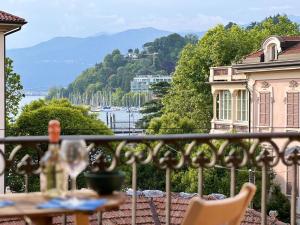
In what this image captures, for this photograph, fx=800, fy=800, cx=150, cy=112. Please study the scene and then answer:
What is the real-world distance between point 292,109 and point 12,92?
1913 cm

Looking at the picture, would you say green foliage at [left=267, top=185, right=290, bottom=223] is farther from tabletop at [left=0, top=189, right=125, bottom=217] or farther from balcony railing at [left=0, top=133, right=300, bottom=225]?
tabletop at [left=0, top=189, right=125, bottom=217]

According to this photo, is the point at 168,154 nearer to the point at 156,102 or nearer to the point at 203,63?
the point at 203,63

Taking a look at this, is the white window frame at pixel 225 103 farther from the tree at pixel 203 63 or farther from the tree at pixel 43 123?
the tree at pixel 43 123

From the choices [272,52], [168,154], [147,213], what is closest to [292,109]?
[272,52]

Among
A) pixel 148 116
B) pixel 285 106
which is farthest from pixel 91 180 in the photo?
pixel 148 116

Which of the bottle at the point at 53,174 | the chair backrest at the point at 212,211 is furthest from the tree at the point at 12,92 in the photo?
the chair backrest at the point at 212,211

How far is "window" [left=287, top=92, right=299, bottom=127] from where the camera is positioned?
47.9m

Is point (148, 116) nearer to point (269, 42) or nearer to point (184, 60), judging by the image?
point (184, 60)

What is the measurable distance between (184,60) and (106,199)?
6600 cm

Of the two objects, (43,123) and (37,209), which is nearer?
(37,209)

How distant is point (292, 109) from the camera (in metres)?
48.4

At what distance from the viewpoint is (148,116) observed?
102m

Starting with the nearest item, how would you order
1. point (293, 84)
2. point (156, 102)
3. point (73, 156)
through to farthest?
point (73, 156) < point (293, 84) < point (156, 102)

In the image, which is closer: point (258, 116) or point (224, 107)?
point (258, 116)
